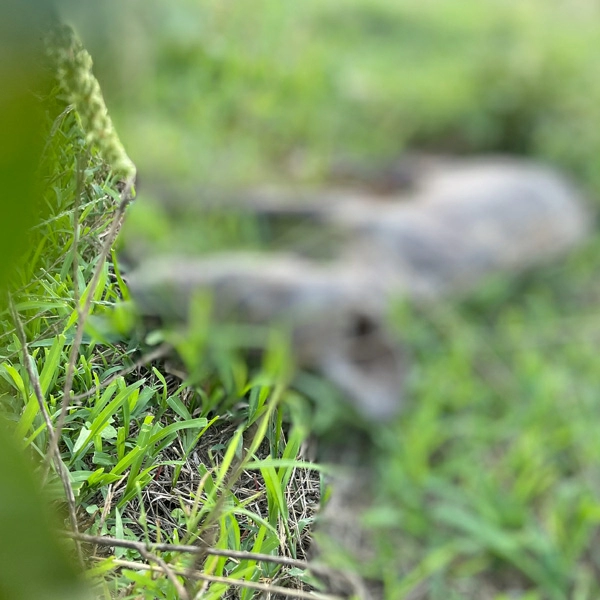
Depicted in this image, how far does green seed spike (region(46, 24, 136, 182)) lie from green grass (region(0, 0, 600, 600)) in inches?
0.7

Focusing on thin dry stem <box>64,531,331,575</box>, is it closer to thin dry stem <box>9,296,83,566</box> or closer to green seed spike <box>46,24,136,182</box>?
thin dry stem <box>9,296,83,566</box>

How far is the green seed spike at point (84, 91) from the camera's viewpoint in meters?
0.37

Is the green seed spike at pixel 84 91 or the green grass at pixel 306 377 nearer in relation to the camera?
the green seed spike at pixel 84 91

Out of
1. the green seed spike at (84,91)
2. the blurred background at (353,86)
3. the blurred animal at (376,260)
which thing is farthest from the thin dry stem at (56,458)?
the blurred background at (353,86)

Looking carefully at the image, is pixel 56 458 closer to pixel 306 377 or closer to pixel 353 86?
pixel 306 377

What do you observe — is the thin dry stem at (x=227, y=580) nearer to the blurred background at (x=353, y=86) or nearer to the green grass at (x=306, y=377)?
the green grass at (x=306, y=377)

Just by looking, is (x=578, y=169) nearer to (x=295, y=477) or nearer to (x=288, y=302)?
(x=288, y=302)

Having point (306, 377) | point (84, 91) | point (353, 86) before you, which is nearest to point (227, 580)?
point (84, 91)

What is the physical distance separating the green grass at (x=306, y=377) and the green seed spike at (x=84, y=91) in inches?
0.7

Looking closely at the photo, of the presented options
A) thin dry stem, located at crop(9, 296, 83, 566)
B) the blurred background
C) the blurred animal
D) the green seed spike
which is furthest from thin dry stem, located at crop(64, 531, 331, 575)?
the blurred background

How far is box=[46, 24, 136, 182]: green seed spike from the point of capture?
0.37 m

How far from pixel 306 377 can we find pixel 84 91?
1.31 m

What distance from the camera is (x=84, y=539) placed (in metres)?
0.53

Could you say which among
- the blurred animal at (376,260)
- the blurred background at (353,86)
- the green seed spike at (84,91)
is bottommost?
the blurred animal at (376,260)
